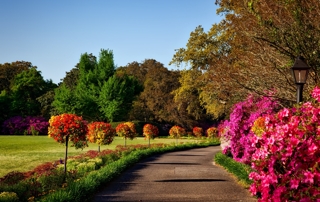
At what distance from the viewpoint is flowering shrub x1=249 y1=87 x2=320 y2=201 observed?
190 inches

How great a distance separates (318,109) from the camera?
532 centimetres

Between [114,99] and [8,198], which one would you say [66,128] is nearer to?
[8,198]

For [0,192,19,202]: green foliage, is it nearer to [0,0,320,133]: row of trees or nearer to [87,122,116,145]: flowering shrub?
[0,0,320,133]: row of trees

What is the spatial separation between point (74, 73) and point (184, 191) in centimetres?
6597

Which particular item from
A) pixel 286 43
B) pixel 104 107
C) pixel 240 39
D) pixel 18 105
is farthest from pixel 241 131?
pixel 18 105

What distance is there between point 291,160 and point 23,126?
56.6 meters

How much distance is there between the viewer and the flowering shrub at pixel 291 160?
4816 mm

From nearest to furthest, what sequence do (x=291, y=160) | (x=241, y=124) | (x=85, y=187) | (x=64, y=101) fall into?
(x=291, y=160)
(x=85, y=187)
(x=241, y=124)
(x=64, y=101)

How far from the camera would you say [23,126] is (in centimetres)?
5694

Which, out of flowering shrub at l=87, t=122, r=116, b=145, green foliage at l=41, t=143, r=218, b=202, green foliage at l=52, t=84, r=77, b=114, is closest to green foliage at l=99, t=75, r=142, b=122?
green foliage at l=52, t=84, r=77, b=114

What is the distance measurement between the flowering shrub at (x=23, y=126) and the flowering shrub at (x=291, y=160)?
54.1 meters

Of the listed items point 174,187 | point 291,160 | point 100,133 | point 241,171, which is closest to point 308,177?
point 291,160

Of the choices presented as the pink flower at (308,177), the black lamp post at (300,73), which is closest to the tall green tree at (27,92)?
the black lamp post at (300,73)

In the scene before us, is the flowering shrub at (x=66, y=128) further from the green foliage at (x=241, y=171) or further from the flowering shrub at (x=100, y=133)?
the flowering shrub at (x=100, y=133)
